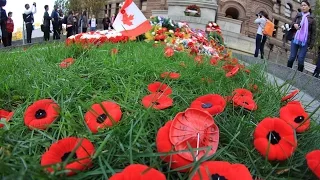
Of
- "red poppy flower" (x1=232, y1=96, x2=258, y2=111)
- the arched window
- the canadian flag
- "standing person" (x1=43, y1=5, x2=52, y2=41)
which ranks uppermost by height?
the arched window

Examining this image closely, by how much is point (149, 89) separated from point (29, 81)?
828 millimetres

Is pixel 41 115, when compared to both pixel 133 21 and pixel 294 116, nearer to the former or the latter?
pixel 294 116

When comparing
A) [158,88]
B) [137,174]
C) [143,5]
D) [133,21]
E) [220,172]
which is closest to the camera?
[137,174]

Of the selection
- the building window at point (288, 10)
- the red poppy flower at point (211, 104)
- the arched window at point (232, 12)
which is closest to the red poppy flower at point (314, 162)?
the red poppy flower at point (211, 104)

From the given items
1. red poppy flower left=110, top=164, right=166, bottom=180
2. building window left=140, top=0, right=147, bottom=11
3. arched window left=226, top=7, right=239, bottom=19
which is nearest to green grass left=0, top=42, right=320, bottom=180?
red poppy flower left=110, top=164, right=166, bottom=180

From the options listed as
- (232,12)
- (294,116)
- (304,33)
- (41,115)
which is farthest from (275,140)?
(232,12)

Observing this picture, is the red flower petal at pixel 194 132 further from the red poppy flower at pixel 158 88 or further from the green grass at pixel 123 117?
the red poppy flower at pixel 158 88

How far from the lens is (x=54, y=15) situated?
1683cm

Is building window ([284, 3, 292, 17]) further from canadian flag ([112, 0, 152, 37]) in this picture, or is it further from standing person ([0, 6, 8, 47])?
canadian flag ([112, 0, 152, 37])

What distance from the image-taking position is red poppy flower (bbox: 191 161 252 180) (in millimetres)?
1058

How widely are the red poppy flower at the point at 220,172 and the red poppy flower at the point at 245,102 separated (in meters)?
0.64

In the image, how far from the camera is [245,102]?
175cm

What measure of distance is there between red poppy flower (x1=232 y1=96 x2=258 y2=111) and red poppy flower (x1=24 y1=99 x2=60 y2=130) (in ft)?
2.79

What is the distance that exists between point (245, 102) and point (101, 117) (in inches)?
28.9
